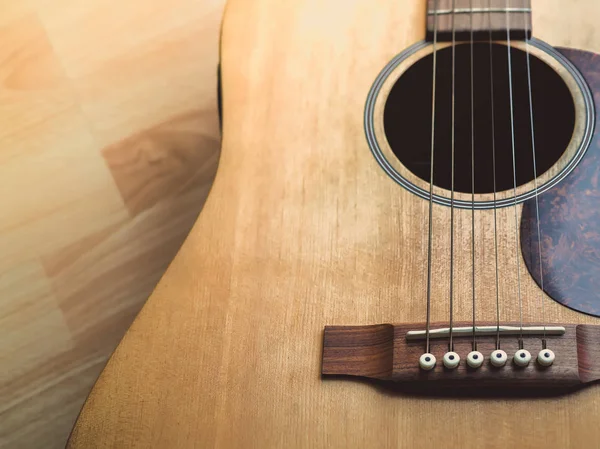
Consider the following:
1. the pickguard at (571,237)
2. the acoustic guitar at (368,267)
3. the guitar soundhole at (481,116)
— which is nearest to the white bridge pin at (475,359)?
the acoustic guitar at (368,267)

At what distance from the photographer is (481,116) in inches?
40.0

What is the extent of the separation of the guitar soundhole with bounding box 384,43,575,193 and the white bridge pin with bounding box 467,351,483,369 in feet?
1.04

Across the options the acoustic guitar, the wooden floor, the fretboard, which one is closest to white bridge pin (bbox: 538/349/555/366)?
the acoustic guitar

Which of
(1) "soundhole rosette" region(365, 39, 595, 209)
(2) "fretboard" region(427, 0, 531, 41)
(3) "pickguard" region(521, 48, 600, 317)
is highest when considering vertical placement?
(2) "fretboard" region(427, 0, 531, 41)

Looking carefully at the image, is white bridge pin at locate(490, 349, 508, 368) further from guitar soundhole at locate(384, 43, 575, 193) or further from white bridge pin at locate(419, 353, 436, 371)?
guitar soundhole at locate(384, 43, 575, 193)

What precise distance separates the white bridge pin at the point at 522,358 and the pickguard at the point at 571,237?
8 centimetres

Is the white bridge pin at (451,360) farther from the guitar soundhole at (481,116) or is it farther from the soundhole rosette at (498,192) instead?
the guitar soundhole at (481,116)

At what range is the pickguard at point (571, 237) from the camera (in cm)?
69

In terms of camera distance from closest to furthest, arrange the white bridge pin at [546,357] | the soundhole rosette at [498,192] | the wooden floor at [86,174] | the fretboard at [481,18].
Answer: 1. the white bridge pin at [546,357]
2. the soundhole rosette at [498,192]
3. the fretboard at [481,18]
4. the wooden floor at [86,174]

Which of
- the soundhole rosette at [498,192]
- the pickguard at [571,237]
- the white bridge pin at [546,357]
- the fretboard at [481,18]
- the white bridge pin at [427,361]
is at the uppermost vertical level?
the fretboard at [481,18]

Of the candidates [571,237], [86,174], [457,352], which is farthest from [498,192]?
[86,174]

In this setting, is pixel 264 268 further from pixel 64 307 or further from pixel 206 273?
pixel 64 307

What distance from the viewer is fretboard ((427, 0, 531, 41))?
0.86 meters

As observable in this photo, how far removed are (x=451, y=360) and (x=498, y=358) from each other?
0.05 m
